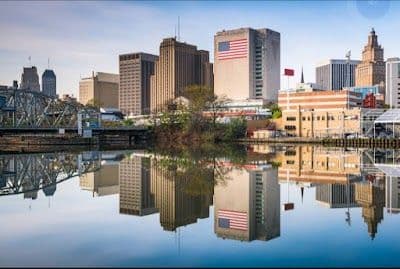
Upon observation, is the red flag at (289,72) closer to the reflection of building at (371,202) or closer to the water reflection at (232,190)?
the water reflection at (232,190)

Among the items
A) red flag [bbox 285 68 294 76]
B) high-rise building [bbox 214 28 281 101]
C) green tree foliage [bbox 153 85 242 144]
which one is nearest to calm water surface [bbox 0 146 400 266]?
green tree foliage [bbox 153 85 242 144]

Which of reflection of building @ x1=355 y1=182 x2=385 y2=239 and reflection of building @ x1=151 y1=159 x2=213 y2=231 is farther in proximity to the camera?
reflection of building @ x1=151 y1=159 x2=213 y2=231

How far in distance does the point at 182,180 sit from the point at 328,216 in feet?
43.4

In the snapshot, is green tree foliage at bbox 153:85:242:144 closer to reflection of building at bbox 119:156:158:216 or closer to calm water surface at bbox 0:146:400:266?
reflection of building at bbox 119:156:158:216

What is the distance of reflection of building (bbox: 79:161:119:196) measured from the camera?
28.4 m

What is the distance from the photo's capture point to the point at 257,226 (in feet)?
Result: 57.8

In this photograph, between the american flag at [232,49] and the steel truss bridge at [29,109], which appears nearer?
the steel truss bridge at [29,109]

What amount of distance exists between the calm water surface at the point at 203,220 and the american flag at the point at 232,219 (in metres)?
0.05

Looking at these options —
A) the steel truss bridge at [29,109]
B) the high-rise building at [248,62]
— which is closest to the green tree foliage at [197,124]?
the steel truss bridge at [29,109]

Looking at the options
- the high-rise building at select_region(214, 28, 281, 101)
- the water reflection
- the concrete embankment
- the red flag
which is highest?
the high-rise building at select_region(214, 28, 281, 101)

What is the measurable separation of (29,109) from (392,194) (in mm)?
89412

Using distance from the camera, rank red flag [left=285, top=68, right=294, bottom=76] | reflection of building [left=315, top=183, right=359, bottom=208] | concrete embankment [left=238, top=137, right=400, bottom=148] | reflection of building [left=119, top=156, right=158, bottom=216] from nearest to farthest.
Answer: reflection of building [left=119, top=156, right=158, bottom=216]
reflection of building [left=315, top=183, right=359, bottom=208]
concrete embankment [left=238, top=137, right=400, bottom=148]
red flag [left=285, top=68, right=294, bottom=76]

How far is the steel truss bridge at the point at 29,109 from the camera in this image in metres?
94.3

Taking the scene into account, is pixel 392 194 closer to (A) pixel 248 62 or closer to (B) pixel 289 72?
(B) pixel 289 72
